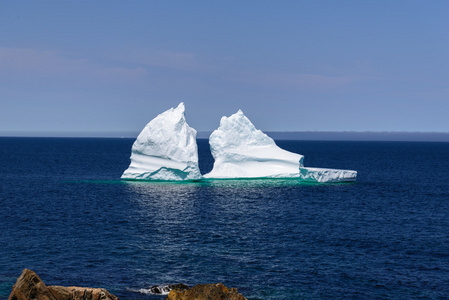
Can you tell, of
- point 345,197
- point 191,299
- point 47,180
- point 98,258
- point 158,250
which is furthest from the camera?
point 47,180

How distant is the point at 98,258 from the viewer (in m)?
28.8

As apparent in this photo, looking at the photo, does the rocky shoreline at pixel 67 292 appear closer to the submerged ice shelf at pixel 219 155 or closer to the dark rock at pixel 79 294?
the dark rock at pixel 79 294

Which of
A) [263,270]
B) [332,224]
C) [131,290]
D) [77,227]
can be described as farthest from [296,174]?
[131,290]

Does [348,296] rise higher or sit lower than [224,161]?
lower

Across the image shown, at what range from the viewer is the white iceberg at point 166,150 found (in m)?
59.2

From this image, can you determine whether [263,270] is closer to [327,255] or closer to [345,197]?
[327,255]

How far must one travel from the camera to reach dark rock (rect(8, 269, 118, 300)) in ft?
59.1

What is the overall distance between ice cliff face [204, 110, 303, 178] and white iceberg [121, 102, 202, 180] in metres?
5.05

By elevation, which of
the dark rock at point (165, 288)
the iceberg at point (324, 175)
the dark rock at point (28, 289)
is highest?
the iceberg at point (324, 175)

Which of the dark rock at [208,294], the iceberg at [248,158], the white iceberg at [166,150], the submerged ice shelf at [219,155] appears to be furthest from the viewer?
the iceberg at [248,158]

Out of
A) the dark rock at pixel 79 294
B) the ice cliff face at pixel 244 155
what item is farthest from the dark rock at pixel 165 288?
the ice cliff face at pixel 244 155

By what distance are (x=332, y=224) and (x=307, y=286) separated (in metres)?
16.1

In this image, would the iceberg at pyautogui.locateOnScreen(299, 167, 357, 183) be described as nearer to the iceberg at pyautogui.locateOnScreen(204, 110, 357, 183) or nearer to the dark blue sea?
the iceberg at pyautogui.locateOnScreen(204, 110, 357, 183)

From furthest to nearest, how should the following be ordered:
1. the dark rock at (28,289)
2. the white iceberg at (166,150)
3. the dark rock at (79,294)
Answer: the white iceberg at (166,150)
the dark rock at (79,294)
the dark rock at (28,289)
